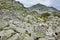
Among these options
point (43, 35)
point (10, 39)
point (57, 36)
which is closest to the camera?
point (10, 39)

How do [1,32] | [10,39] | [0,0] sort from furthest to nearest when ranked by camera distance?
[0,0] → [1,32] → [10,39]

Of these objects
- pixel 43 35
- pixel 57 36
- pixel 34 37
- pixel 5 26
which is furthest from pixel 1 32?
pixel 57 36

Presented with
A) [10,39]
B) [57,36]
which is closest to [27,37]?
[10,39]

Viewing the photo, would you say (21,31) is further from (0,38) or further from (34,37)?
(0,38)

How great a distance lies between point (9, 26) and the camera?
31.3m

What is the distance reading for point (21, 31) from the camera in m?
29.9

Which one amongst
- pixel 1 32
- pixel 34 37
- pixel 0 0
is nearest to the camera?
pixel 1 32

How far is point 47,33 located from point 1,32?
9.95 metres

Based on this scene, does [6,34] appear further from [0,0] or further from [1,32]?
[0,0]

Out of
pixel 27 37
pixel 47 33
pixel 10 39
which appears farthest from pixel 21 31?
pixel 47 33

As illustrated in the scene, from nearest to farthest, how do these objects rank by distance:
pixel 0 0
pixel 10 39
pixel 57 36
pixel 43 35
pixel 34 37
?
pixel 10 39 → pixel 34 37 → pixel 43 35 → pixel 57 36 → pixel 0 0

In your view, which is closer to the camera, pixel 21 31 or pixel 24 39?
pixel 24 39

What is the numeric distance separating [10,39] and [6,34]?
1555 mm

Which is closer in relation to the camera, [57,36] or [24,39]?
[24,39]
